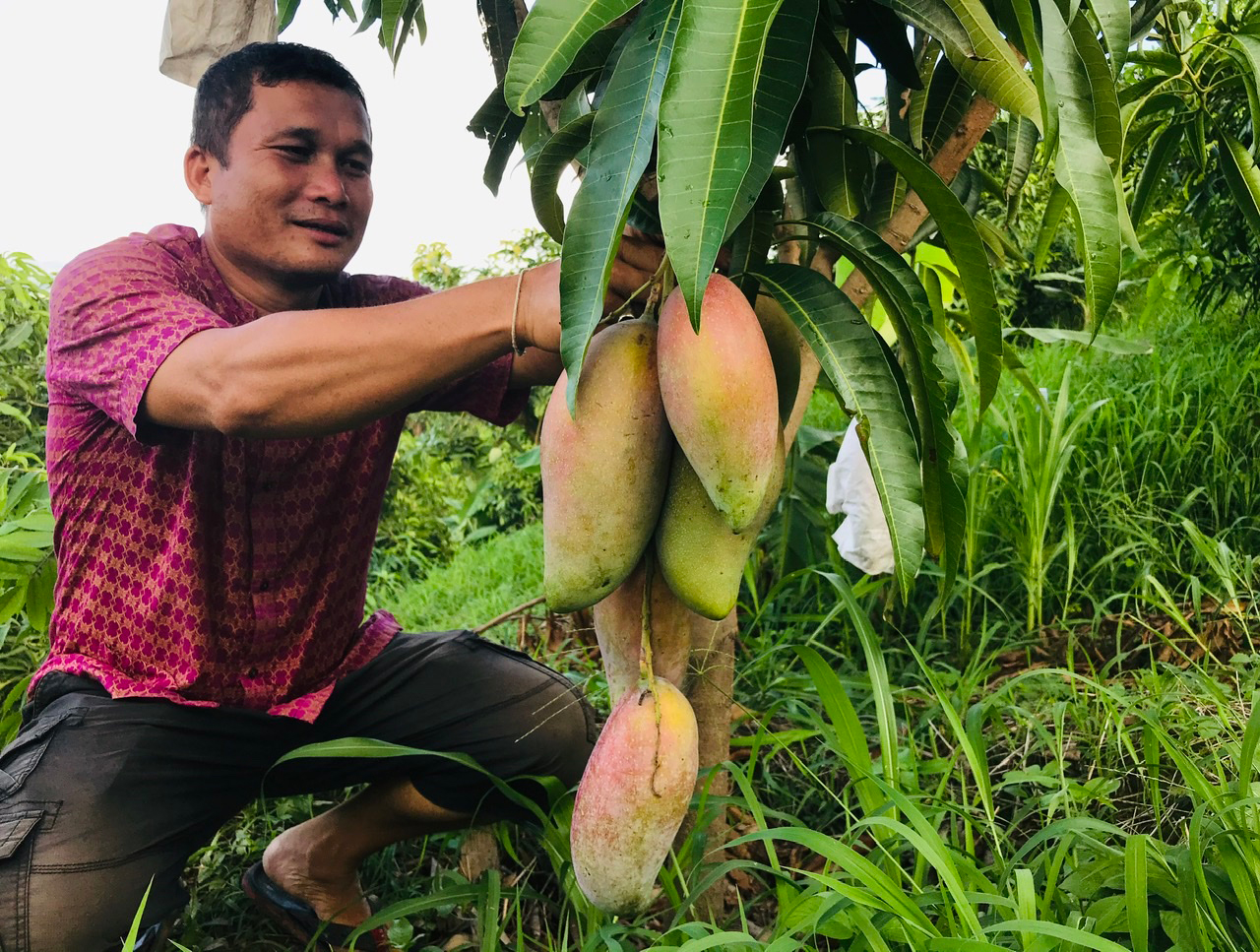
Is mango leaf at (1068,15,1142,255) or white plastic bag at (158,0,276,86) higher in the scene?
white plastic bag at (158,0,276,86)

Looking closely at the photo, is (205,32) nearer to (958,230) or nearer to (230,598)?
(230,598)

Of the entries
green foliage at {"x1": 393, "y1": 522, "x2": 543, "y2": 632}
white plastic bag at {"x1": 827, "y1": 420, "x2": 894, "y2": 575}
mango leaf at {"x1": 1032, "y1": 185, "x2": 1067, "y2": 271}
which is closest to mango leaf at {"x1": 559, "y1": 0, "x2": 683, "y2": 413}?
mango leaf at {"x1": 1032, "y1": 185, "x2": 1067, "y2": 271}

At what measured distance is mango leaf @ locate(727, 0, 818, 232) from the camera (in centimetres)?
68

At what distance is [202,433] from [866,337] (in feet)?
3.18

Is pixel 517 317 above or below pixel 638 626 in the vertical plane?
above

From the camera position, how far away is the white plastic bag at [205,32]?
1.58 metres

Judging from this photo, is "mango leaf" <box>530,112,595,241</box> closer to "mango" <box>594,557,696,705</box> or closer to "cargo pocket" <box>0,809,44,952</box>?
"mango" <box>594,557,696,705</box>

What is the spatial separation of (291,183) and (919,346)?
963 mm

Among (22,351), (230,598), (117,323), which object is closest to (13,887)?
(230,598)

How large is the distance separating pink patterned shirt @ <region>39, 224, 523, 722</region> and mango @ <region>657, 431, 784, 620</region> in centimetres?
77

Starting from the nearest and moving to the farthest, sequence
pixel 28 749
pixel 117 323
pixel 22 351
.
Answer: pixel 117 323
pixel 28 749
pixel 22 351

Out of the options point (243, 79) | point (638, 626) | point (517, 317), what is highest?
point (243, 79)

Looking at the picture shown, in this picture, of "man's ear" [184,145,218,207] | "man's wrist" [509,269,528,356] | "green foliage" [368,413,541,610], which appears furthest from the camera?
"green foliage" [368,413,541,610]

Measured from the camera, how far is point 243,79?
1433 mm
